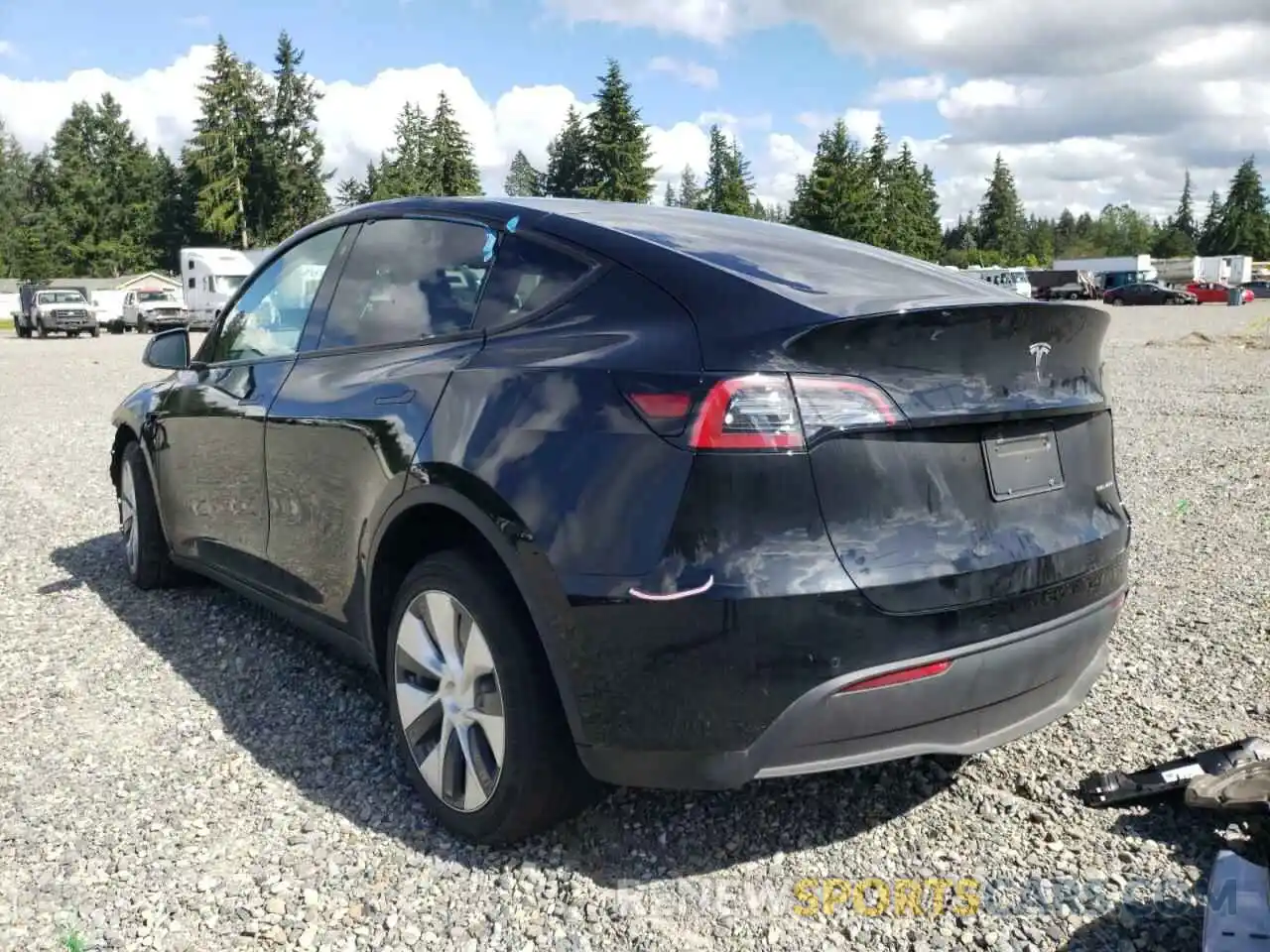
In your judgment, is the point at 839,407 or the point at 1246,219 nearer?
the point at 839,407

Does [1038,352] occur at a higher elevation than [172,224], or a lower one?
lower

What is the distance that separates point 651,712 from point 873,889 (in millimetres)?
790

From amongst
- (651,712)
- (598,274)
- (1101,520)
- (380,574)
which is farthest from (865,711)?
(380,574)

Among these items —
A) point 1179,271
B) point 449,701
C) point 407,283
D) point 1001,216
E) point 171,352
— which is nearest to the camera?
point 449,701

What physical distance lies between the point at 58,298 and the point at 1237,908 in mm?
45491

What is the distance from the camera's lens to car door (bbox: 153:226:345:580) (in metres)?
4.00

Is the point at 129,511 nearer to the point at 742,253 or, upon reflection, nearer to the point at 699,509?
the point at 742,253

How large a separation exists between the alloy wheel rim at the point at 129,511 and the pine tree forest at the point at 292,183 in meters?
54.8

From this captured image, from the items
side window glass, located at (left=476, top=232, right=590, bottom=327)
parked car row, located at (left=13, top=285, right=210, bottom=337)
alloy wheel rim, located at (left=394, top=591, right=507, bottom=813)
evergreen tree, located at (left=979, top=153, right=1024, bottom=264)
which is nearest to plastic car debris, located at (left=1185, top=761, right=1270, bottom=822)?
alloy wheel rim, located at (left=394, top=591, right=507, bottom=813)

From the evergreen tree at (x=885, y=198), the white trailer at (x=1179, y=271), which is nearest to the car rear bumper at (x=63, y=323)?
the evergreen tree at (x=885, y=198)

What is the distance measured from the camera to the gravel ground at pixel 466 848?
8.50 feet

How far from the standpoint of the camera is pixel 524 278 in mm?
3016

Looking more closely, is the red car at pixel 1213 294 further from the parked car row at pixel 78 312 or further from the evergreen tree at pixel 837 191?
the parked car row at pixel 78 312

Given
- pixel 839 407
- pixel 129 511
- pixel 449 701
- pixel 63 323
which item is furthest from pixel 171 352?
pixel 63 323
